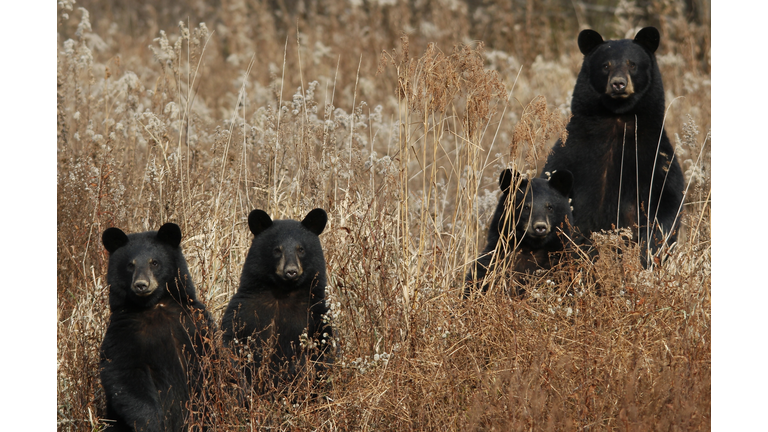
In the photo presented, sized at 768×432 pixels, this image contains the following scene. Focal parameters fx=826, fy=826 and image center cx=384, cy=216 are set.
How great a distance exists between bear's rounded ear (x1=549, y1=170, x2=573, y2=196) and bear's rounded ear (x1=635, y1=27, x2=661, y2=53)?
1.09 metres

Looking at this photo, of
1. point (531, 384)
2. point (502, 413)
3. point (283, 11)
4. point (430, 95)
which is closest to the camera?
point (502, 413)

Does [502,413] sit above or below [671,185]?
below

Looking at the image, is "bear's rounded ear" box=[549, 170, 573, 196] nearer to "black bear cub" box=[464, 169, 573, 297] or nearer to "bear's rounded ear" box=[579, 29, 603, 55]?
"black bear cub" box=[464, 169, 573, 297]

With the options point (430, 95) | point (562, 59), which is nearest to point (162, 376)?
point (430, 95)

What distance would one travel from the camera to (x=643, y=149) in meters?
5.46

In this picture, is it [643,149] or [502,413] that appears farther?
[643,149]

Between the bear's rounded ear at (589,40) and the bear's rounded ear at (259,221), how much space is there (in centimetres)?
250

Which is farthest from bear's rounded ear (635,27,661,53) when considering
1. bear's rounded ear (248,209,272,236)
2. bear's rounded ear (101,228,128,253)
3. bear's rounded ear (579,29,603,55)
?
bear's rounded ear (101,228,128,253)

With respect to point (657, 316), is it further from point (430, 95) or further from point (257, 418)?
point (257, 418)

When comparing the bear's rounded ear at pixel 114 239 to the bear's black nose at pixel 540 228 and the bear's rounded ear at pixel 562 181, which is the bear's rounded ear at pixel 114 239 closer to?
the bear's black nose at pixel 540 228

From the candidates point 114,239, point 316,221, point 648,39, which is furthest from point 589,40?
point 114,239

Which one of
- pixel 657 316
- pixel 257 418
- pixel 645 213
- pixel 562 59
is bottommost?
pixel 257 418

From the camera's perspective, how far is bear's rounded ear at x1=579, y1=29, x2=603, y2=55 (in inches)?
214

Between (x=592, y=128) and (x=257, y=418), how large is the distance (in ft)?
10.1
